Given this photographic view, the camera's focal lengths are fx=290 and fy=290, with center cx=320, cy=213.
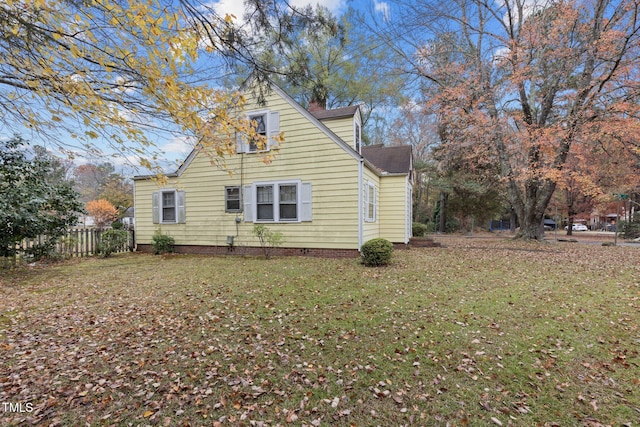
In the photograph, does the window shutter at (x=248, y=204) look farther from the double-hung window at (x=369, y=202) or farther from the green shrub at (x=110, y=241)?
the green shrub at (x=110, y=241)

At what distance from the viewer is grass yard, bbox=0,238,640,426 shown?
8.04 feet

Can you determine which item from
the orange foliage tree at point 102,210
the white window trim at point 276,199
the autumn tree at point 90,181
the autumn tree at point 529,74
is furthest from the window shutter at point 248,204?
the autumn tree at point 90,181

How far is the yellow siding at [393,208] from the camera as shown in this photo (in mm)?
12273

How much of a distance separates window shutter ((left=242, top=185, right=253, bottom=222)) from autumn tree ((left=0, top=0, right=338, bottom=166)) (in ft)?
19.8

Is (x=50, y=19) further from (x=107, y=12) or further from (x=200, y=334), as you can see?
(x=200, y=334)

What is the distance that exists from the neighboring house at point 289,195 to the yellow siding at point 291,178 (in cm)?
3

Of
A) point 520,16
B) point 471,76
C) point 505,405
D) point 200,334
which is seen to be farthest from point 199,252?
point 520,16

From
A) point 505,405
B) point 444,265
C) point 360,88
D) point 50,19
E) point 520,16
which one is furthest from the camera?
point 360,88

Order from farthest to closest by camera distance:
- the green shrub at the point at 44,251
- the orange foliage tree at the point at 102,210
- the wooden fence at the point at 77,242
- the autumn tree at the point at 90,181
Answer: the autumn tree at the point at 90,181, the orange foliage tree at the point at 102,210, the wooden fence at the point at 77,242, the green shrub at the point at 44,251

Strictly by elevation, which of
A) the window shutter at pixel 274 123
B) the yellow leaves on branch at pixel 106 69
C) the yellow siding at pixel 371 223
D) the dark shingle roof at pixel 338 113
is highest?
the dark shingle roof at pixel 338 113

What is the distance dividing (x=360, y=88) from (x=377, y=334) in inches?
752

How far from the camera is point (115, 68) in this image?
3.81m

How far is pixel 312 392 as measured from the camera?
2688mm

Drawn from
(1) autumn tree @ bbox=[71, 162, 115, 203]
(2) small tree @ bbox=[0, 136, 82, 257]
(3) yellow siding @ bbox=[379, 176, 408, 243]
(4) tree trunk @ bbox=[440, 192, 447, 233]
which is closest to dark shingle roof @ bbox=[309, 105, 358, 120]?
(3) yellow siding @ bbox=[379, 176, 408, 243]
